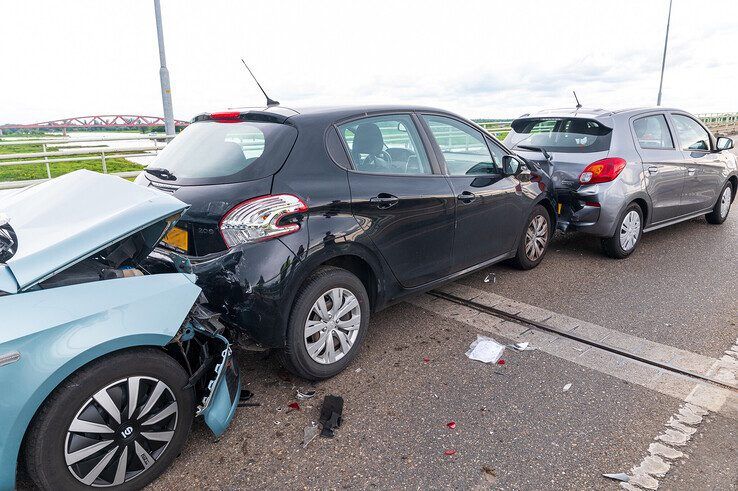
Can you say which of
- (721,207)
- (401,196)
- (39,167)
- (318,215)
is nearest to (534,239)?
(401,196)

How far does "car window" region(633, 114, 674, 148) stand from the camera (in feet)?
19.4

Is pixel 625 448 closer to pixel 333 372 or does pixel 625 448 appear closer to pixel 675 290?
pixel 333 372

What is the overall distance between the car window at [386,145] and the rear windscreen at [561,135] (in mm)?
2798

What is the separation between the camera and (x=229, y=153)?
3.21m

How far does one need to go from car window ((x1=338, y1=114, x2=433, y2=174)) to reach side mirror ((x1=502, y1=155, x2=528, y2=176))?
3.46ft

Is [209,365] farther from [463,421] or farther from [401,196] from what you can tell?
[401,196]

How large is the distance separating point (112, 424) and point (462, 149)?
329cm

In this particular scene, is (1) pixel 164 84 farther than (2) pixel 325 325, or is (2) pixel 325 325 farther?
(1) pixel 164 84

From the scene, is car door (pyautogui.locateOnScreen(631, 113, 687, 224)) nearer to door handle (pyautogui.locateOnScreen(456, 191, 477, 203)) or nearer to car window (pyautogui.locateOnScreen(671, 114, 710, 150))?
car window (pyautogui.locateOnScreen(671, 114, 710, 150))

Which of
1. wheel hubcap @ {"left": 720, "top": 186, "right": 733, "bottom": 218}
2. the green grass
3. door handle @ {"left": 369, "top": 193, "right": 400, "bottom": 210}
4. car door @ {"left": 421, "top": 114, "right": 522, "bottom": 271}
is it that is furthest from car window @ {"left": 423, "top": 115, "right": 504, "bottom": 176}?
the green grass

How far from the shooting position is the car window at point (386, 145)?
3.46 metres

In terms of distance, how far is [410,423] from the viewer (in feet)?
9.47

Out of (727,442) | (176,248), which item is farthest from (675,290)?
(176,248)

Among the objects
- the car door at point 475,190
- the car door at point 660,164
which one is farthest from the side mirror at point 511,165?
the car door at point 660,164
